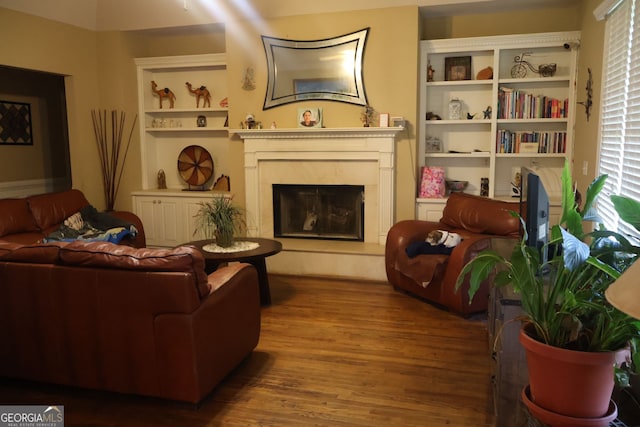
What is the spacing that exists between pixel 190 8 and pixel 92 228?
262 centimetres

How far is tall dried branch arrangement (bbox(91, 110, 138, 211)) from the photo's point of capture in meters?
6.33

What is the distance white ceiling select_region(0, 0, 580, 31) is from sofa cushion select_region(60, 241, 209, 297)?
130 inches

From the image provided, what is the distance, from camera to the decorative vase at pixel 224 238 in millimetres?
4234

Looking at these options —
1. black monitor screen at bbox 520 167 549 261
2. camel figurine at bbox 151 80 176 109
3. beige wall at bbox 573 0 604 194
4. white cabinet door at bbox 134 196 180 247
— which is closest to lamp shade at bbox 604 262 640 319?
black monitor screen at bbox 520 167 549 261

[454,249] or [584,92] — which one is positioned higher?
[584,92]

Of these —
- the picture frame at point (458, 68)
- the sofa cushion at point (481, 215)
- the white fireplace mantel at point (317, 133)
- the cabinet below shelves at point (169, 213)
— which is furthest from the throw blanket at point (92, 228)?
the picture frame at point (458, 68)

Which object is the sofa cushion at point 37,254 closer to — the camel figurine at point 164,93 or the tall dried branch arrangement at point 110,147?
the tall dried branch arrangement at point 110,147

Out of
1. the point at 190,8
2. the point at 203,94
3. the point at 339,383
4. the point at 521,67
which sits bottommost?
the point at 339,383

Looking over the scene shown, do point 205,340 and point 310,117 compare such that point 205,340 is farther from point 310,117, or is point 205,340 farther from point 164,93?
point 164,93

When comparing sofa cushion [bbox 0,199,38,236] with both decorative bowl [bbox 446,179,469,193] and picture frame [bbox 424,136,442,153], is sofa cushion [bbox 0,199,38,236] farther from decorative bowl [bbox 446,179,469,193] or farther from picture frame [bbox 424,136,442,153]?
decorative bowl [bbox 446,179,469,193]

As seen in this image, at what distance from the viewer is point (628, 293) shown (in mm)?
1064

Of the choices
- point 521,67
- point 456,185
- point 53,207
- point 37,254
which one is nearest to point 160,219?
point 53,207

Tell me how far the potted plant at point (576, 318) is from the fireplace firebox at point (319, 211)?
12.5 feet

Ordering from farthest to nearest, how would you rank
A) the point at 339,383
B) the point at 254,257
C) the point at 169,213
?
the point at 169,213 → the point at 254,257 → the point at 339,383
